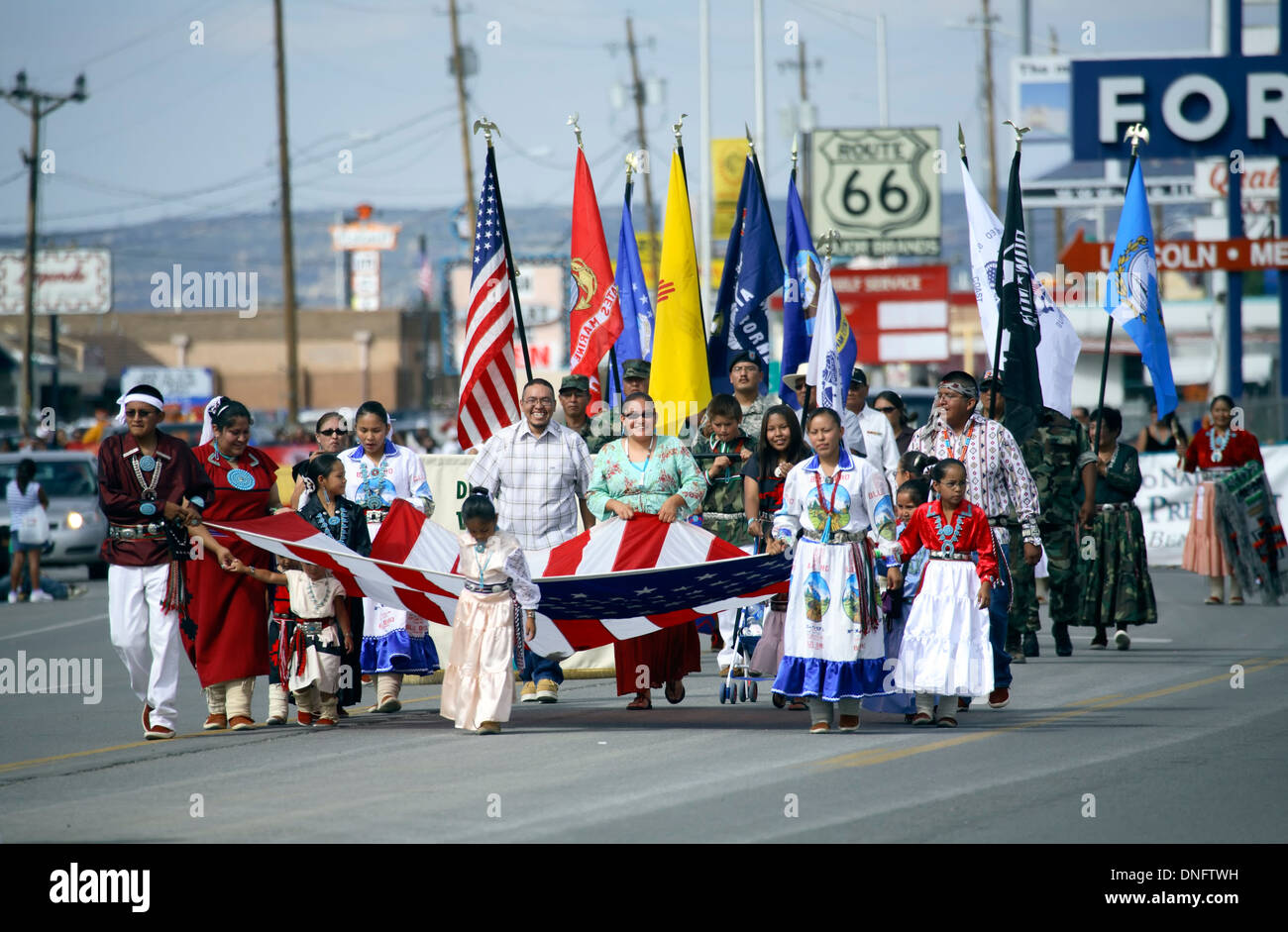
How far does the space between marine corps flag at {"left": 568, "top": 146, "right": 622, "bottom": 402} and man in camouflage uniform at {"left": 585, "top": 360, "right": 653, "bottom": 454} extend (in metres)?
→ 0.87

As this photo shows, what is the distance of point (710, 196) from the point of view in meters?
41.0

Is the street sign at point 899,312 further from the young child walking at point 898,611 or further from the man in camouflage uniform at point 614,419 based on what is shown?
the young child walking at point 898,611

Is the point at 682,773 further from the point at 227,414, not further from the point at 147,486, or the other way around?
the point at 227,414

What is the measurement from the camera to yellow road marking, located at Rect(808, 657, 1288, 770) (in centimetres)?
879

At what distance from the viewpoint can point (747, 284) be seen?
50.4ft

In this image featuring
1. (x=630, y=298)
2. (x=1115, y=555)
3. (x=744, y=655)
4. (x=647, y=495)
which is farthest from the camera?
(x=630, y=298)

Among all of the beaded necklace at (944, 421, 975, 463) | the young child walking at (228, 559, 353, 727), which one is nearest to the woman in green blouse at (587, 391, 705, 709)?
the beaded necklace at (944, 421, 975, 463)

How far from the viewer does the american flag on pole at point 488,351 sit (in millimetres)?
13305

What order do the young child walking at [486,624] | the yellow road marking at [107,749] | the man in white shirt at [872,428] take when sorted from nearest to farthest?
the yellow road marking at [107,749] < the young child walking at [486,624] < the man in white shirt at [872,428]

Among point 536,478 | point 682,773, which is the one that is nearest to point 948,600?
point 682,773

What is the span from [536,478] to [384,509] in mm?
975

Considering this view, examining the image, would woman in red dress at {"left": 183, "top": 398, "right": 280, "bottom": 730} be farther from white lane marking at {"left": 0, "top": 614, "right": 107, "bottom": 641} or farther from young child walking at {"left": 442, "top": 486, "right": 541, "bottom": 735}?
white lane marking at {"left": 0, "top": 614, "right": 107, "bottom": 641}

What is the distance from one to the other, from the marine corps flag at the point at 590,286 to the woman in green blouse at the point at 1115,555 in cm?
404

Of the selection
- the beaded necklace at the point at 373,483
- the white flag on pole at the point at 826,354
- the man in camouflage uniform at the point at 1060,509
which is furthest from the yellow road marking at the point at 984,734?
the beaded necklace at the point at 373,483
